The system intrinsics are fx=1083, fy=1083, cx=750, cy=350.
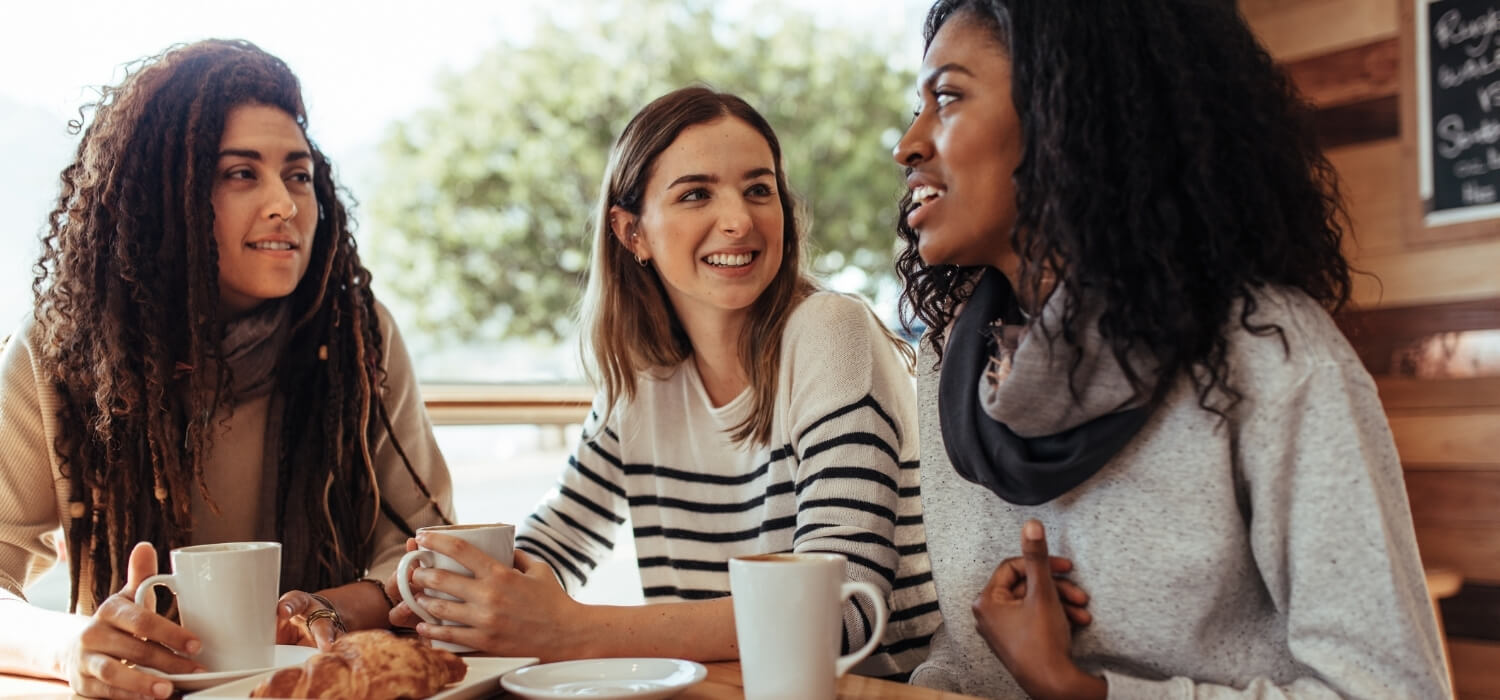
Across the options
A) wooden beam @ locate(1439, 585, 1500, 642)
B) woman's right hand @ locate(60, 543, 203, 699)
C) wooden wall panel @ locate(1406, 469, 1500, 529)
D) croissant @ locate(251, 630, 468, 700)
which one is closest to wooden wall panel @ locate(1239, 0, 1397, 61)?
wooden wall panel @ locate(1406, 469, 1500, 529)

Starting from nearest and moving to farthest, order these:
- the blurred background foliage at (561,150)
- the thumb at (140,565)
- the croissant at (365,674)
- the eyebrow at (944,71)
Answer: the croissant at (365,674)
the thumb at (140,565)
the eyebrow at (944,71)
the blurred background foliage at (561,150)

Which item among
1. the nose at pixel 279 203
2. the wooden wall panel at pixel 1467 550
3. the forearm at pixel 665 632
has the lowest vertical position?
the wooden wall panel at pixel 1467 550

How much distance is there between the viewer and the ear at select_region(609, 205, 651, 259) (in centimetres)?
171

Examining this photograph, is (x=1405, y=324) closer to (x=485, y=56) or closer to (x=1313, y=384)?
(x=1313, y=384)

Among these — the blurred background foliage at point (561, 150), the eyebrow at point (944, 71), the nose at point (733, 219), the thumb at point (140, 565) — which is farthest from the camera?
the blurred background foliage at point (561, 150)

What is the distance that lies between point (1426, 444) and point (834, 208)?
5353 millimetres

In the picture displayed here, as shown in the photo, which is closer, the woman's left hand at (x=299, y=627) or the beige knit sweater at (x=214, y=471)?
the woman's left hand at (x=299, y=627)

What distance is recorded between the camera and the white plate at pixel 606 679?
0.84 metres

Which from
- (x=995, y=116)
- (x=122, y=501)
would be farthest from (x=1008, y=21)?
(x=122, y=501)

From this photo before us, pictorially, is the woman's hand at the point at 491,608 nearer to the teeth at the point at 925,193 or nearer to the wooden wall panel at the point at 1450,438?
the teeth at the point at 925,193

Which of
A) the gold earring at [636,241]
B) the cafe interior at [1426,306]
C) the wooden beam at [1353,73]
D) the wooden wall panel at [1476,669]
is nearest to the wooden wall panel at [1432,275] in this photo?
the cafe interior at [1426,306]

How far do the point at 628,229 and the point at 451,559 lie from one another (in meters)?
0.76

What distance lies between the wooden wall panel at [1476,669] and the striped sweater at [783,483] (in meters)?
1.42

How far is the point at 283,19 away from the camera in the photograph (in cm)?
387
